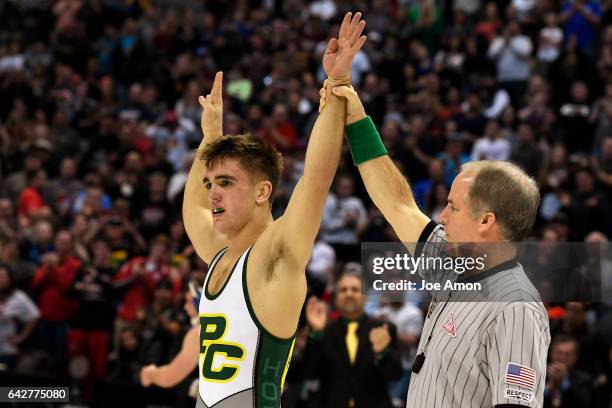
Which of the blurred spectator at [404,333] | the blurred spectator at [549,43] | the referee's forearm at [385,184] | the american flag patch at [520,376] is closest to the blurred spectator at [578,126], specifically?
the blurred spectator at [549,43]

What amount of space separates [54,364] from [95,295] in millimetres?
975

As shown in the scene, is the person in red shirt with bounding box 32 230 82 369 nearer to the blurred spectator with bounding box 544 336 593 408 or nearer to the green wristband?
the blurred spectator with bounding box 544 336 593 408

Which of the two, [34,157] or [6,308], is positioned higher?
[34,157]

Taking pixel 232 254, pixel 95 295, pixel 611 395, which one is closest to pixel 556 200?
pixel 611 395

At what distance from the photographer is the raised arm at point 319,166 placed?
4.24m

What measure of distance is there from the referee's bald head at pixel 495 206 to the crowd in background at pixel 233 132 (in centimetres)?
562

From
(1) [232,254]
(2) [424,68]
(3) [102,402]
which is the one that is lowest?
(3) [102,402]

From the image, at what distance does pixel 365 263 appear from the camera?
415 centimetres

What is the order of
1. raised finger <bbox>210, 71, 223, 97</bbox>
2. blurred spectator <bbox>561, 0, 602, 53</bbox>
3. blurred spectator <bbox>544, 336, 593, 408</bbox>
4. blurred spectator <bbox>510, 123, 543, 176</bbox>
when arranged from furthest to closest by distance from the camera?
blurred spectator <bbox>561, 0, 602, 53</bbox>, blurred spectator <bbox>510, 123, 543, 176</bbox>, blurred spectator <bbox>544, 336, 593, 408</bbox>, raised finger <bbox>210, 71, 223, 97</bbox>

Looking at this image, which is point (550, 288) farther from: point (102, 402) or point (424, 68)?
point (424, 68)

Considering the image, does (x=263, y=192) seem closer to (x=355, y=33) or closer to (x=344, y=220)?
(x=355, y=33)

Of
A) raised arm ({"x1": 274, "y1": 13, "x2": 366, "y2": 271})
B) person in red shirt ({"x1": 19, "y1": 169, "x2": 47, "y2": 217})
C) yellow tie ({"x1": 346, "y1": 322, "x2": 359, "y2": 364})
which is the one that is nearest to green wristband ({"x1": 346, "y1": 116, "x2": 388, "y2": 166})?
raised arm ({"x1": 274, "y1": 13, "x2": 366, "y2": 271})

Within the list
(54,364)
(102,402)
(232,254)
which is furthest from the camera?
(54,364)

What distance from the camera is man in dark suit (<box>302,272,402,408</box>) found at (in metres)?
8.98
